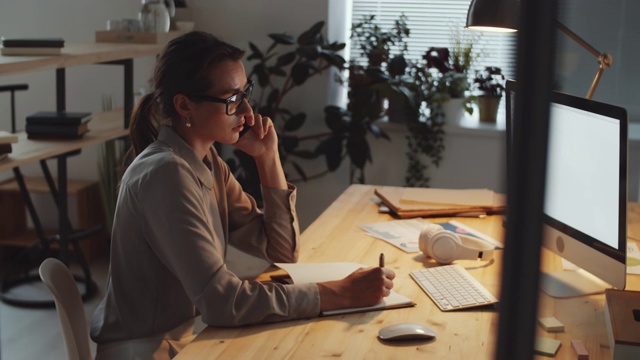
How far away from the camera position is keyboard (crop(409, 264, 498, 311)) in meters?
1.68

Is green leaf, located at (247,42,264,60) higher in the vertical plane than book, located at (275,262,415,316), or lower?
higher

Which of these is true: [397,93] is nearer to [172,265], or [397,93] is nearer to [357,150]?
[357,150]

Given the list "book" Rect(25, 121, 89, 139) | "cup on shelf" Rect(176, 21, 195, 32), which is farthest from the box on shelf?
"book" Rect(25, 121, 89, 139)

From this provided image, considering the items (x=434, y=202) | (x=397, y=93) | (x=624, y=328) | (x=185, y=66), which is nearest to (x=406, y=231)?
(x=434, y=202)

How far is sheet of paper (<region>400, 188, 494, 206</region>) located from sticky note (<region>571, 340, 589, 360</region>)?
202 cm

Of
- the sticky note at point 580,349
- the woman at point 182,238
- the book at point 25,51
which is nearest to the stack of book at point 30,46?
the book at point 25,51

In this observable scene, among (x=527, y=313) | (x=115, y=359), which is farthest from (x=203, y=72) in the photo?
(x=527, y=313)

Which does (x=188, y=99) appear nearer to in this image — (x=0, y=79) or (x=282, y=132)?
(x=282, y=132)

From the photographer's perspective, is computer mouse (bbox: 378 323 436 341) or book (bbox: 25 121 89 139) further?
book (bbox: 25 121 89 139)

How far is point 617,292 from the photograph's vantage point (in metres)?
1.21

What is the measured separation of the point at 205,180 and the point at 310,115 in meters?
2.52

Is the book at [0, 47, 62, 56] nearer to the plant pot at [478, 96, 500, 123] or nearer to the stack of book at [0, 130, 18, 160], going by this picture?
the stack of book at [0, 130, 18, 160]

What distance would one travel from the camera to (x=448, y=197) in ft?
8.45

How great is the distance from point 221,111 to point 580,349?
1335 mm
